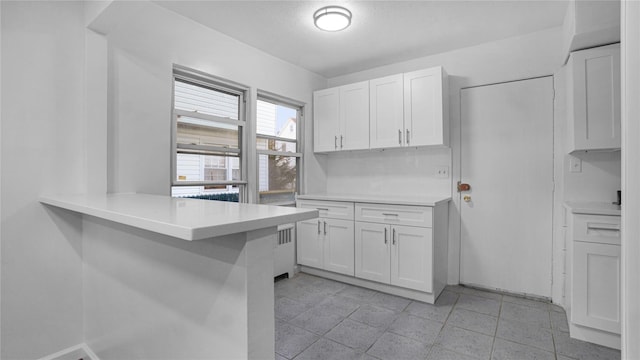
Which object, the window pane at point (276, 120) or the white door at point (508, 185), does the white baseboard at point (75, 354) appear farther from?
the white door at point (508, 185)

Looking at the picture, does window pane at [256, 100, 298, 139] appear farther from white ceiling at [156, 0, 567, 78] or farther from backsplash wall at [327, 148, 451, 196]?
backsplash wall at [327, 148, 451, 196]

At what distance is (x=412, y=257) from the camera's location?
2736 millimetres

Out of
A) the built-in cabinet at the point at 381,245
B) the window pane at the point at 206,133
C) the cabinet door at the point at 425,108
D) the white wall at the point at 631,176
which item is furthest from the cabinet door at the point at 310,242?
the white wall at the point at 631,176

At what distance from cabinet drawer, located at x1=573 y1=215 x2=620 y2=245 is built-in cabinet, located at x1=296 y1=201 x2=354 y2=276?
5.78ft

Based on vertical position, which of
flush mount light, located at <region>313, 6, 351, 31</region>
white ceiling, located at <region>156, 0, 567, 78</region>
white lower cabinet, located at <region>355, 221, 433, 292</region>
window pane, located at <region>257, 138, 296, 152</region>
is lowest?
white lower cabinet, located at <region>355, 221, 433, 292</region>

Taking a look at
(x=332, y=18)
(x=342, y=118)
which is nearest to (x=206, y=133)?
(x=332, y=18)

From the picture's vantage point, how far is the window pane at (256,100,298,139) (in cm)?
328

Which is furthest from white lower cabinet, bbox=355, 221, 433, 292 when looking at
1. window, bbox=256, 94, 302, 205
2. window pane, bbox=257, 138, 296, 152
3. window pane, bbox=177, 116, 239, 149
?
window pane, bbox=177, 116, 239, 149

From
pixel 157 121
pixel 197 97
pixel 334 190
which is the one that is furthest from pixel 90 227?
pixel 334 190

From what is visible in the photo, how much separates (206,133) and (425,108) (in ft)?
6.78

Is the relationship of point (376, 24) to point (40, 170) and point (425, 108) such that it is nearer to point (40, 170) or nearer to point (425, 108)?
point (425, 108)

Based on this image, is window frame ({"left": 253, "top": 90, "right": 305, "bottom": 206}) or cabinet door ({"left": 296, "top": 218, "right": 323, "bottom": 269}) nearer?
window frame ({"left": 253, "top": 90, "right": 305, "bottom": 206})

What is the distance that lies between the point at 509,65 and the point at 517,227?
1.53 meters

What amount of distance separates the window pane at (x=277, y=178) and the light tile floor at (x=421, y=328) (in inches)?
39.8
